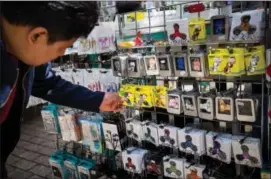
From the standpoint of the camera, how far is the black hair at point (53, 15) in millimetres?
764

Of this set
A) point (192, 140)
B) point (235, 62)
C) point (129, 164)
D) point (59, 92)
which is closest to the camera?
point (59, 92)

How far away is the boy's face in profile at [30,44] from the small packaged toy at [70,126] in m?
1.79

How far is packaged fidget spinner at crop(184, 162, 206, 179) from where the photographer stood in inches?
82.4

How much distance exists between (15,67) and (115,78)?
5.43 ft

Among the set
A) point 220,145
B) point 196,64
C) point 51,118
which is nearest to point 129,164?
point 220,145

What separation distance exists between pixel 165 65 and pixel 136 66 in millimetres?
261

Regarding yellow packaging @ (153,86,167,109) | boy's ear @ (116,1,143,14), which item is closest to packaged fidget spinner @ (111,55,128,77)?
yellow packaging @ (153,86,167,109)

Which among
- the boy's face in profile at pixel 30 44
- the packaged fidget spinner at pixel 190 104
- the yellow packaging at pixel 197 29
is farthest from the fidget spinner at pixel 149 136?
the boy's face in profile at pixel 30 44

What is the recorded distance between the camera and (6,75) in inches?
33.6

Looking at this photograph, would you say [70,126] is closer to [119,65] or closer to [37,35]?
[119,65]

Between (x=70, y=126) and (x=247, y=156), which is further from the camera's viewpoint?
(x=70, y=126)

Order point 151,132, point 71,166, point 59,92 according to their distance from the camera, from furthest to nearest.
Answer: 1. point 71,166
2. point 151,132
3. point 59,92

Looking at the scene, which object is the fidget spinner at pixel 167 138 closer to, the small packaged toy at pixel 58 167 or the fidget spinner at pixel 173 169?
the fidget spinner at pixel 173 169

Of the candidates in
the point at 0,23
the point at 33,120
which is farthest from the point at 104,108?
the point at 33,120
